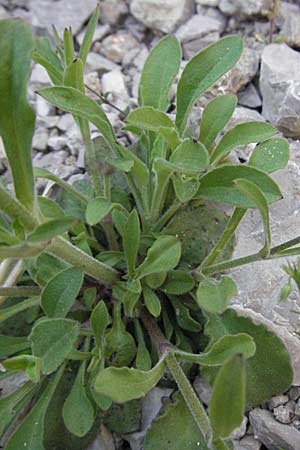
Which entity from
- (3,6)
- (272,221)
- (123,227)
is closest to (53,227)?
(123,227)

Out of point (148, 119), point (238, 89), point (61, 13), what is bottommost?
point (238, 89)

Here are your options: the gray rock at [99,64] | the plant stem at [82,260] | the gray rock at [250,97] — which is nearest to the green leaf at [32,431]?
the plant stem at [82,260]

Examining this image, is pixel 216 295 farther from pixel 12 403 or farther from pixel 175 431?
pixel 12 403

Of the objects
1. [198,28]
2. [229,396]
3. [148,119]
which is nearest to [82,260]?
[148,119]

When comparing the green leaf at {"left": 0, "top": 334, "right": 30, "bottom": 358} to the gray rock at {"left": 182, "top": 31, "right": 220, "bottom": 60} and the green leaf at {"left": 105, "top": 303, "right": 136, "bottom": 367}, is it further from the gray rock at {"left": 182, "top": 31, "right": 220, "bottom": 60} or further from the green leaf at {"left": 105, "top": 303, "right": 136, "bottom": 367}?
the gray rock at {"left": 182, "top": 31, "right": 220, "bottom": 60}

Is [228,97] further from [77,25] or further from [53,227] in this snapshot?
[77,25]

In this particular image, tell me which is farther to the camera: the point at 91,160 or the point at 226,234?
the point at 91,160
